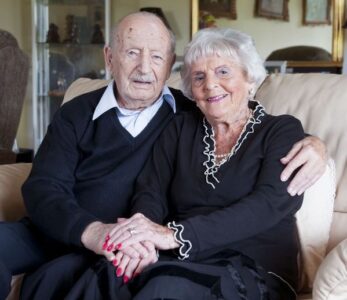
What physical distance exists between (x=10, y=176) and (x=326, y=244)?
1012mm

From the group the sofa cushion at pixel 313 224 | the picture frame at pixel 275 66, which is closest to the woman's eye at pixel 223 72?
the sofa cushion at pixel 313 224

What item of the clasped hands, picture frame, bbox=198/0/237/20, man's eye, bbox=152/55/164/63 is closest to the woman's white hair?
man's eye, bbox=152/55/164/63

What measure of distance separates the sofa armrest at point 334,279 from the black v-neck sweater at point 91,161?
0.63 metres

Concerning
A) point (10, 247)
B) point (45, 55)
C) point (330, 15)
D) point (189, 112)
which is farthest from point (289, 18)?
point (10, 247)

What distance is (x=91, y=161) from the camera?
5.43ft

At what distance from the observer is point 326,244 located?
5.03ft

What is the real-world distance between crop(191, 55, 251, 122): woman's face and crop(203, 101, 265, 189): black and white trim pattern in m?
0.04

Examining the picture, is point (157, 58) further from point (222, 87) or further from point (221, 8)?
point (221, 8)

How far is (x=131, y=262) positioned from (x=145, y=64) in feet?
2.02

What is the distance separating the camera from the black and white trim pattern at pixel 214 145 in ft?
4.86

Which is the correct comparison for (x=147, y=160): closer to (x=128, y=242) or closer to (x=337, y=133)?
(x=128, y=242)

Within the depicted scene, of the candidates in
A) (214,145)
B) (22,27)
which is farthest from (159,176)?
(22,27)

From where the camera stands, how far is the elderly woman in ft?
4.11

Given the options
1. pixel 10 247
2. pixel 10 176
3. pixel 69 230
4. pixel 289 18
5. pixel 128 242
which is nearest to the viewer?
pixel 128 242
